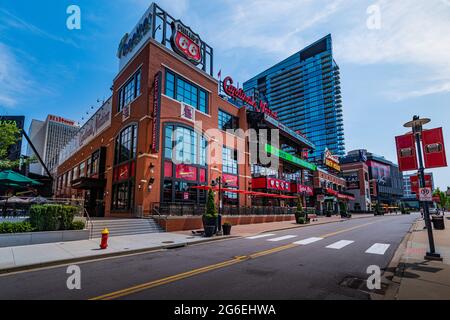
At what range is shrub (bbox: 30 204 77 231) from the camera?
13.4 meters

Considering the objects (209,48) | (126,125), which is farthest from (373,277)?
(209,48)

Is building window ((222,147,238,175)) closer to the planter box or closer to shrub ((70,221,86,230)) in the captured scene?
shrub ((70,221,86,230))

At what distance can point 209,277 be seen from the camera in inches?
268

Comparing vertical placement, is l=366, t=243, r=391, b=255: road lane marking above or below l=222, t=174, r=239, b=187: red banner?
below

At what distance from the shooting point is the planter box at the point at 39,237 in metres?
12.0

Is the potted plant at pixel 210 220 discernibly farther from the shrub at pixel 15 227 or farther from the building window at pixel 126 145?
the building window at pixel 126 145

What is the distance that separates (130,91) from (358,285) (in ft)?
89.7

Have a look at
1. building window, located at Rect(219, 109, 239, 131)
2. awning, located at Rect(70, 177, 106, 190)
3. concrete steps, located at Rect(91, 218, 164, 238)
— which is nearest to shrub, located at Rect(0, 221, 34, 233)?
concrete steps, located at Rect(91, 218, 164, 238)

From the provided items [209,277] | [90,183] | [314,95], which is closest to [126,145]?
[90,183]

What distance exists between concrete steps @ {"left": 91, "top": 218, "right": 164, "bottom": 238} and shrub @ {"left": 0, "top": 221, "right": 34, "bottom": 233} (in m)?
3.30

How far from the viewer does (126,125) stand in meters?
26.2

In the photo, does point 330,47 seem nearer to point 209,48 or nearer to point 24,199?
point 209,48

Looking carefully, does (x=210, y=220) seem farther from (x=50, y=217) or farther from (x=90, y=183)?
(x=90, y=183)
